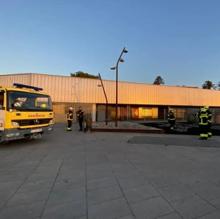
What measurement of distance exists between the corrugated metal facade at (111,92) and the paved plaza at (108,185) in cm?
1704

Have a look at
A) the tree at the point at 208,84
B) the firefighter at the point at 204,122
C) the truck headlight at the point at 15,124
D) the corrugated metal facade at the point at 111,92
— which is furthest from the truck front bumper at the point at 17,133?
the tree at the point at 208,84

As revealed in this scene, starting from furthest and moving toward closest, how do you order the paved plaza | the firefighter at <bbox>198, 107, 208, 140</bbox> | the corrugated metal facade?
the corrugated metal facade, the firefighter at <bbox>198, 107, 208, 140</bbox>, the paved plaza

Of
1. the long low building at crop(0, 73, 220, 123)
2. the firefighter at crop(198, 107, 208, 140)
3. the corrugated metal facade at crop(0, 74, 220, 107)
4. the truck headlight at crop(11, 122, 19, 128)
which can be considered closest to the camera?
the truck headlight at crop(11, 122, 19, 128)

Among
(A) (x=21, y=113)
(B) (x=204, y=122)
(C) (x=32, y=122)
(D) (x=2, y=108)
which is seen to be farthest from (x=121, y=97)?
(D) (x=2, y=108)

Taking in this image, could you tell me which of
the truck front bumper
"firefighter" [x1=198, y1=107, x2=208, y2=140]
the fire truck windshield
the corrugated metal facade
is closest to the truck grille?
the truck front bumper

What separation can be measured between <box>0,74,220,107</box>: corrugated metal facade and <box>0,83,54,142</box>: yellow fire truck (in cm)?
1411

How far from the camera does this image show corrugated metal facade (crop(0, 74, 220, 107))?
24.4 meters

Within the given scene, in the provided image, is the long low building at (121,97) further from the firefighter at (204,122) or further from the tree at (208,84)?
the tree at (208,84)

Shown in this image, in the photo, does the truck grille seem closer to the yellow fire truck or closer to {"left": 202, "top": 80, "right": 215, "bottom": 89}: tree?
the yellow fire truck

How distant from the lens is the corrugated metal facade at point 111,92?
2438 cm

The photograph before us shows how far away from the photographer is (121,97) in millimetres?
28109

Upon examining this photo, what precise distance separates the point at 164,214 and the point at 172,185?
4.82 ft

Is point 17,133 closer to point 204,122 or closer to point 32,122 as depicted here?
point 32,122

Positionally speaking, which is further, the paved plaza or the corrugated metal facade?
the corrugated metal facade
